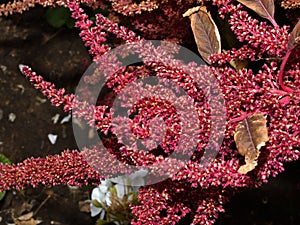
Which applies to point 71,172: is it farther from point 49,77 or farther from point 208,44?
point 49,77

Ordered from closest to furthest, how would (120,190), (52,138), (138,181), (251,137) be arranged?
(251,137), (138,181), (120,190), (52,138)

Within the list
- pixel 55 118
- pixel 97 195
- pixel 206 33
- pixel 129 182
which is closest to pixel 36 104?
pixel 55 118

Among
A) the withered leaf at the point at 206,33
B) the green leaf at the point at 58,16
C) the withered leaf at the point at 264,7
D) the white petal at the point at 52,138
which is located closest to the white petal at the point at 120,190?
the white petal at the point at 52,138

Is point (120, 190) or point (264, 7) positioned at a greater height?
point (264, 7)

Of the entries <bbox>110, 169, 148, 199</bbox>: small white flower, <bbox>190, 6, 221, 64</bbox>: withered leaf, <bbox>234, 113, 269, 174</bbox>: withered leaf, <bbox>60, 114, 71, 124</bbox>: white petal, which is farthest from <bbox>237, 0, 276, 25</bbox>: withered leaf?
<bbox>60, 114, 71, 124</bbox>: white petal

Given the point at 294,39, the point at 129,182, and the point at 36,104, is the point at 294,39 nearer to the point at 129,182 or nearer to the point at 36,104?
the point at 129,182

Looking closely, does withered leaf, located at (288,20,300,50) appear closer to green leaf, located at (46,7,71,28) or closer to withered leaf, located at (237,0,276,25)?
withered leaf, located at (237,0,276,25)
